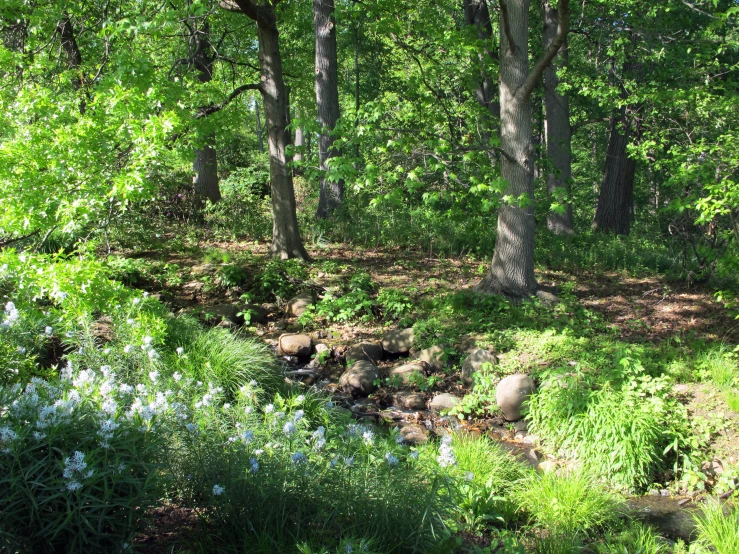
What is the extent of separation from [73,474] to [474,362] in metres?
5.10

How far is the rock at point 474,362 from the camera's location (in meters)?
6.72

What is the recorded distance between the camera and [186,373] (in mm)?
4824

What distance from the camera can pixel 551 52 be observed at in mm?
7023

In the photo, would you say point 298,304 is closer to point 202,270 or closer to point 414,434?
point 202,270

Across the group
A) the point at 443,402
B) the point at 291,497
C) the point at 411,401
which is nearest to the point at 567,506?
the point at 291,497

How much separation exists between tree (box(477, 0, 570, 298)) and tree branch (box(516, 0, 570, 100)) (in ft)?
0.04

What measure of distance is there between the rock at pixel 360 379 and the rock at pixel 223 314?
203 cm

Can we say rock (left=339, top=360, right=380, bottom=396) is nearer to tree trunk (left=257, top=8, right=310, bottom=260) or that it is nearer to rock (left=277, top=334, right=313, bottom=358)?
rock (left=277, top=334, right=313, bottom=358)

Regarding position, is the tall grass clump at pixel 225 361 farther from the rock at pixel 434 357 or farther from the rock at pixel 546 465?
the rock at pixel 546 465

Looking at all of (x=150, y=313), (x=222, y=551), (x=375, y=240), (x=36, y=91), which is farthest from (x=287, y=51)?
(x=222, y=551)

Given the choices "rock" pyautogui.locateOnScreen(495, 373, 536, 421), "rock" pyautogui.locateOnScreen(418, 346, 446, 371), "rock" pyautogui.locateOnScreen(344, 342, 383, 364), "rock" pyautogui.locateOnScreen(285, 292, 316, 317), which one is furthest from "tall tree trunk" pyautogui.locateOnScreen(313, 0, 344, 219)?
"rock" pyautogui.locateOnScreen(495, 373, 536, 421)

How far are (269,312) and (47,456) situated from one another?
20.6 feet

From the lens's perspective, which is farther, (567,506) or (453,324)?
(453,324)

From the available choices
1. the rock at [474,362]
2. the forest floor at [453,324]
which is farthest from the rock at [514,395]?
the rock at [474,362]
